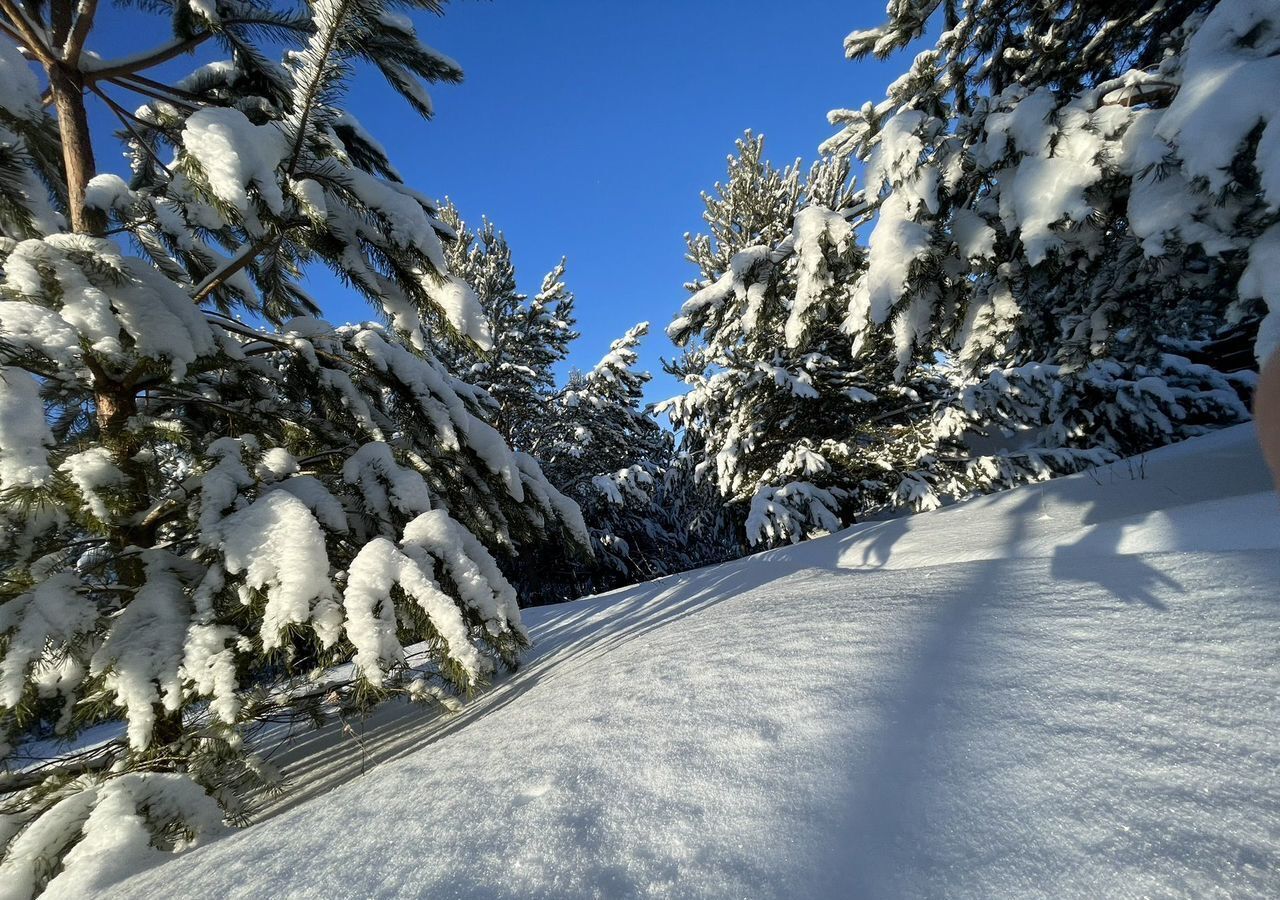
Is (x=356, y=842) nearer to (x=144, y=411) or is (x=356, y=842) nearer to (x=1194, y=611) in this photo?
(x=1194, y=611)

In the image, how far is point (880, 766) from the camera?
91cm

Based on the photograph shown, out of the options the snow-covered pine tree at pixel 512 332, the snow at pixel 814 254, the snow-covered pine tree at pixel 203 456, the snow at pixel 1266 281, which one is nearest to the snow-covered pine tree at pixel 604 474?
the snow-covered pine tree at pixel 512 332

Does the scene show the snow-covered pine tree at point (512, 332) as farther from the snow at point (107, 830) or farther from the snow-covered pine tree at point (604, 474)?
the snow at point (107, 830)

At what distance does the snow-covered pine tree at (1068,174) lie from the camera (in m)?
1.77

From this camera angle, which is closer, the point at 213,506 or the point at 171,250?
the point at 213,506

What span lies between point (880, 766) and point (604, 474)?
985 centimetres

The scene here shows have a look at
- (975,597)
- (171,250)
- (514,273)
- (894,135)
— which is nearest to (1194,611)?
(975,597)

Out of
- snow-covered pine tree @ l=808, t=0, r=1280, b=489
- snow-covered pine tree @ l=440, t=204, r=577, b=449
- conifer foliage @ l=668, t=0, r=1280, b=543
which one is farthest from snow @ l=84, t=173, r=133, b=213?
snow-covered pine tree @ l=440, t=204, r=577, b=449

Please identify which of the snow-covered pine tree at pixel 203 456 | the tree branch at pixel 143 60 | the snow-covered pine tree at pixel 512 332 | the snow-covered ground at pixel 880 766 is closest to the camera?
the snow-covered ground at pixel 880 766

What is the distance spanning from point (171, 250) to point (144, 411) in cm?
148

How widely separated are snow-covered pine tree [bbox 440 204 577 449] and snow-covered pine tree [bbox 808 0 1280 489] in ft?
25.9

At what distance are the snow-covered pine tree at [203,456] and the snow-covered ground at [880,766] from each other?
1.31 ft

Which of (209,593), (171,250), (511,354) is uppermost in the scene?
(511,354)

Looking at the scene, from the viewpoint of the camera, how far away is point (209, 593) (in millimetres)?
1608
